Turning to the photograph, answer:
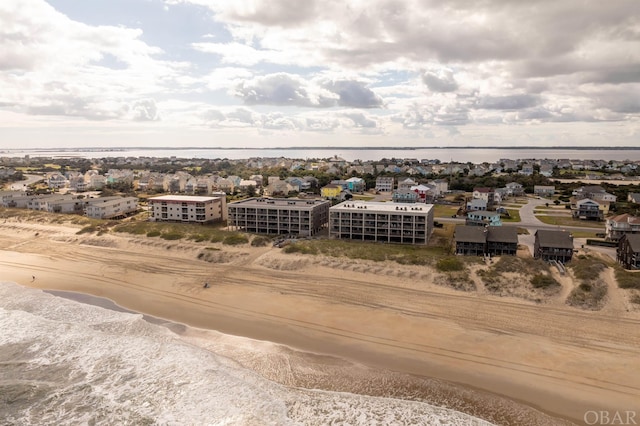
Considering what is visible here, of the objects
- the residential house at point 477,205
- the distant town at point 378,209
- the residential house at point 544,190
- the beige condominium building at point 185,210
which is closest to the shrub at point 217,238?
the distant town at point 378,209

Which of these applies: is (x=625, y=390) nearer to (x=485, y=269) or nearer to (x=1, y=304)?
(x=485, y=269)

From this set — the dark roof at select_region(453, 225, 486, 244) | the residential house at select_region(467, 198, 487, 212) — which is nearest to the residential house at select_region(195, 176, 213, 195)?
the residential house at select_region(467, 198, 487, 212)

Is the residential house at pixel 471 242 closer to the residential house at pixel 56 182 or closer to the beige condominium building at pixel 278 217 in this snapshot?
the beige condominium building at pixel 278 217

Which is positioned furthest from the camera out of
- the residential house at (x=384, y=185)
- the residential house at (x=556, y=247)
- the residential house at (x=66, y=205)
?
the residential house at (x=384, y=185)

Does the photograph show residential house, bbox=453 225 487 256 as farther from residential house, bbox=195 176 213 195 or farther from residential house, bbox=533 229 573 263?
residential house, bbox=195 176 213 195

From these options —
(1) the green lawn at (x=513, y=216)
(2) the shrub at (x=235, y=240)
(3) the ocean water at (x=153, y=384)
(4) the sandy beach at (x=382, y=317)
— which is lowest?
(3) the ocean water at (x=153, y=384)

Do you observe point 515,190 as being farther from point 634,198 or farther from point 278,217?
point 278,217

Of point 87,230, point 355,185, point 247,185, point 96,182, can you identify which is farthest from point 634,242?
point 96,182
